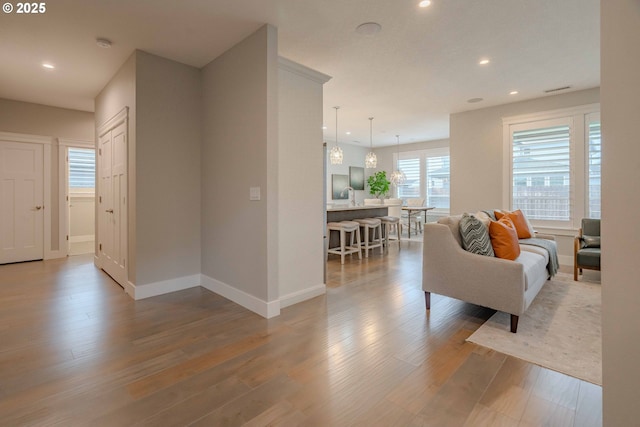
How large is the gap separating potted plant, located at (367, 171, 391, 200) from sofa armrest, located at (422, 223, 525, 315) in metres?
6.59

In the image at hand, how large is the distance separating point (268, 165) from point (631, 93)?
2371 millimetres

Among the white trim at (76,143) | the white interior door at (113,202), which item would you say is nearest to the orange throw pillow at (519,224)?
the white interior door at (113,202)

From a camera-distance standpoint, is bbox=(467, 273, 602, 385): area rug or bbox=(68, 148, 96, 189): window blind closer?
bbox=(467, 273, 602, 385): area rug

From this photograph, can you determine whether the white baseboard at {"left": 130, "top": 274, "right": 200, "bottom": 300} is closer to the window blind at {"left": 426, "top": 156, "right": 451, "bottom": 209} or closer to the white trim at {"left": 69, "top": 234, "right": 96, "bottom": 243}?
the white trim at {"left": 69, "top": 234, "right": 96, "bottom": 243}

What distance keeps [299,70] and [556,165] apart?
460cm

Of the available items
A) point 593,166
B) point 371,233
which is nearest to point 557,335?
point 593,166

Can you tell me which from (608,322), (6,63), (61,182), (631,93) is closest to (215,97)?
(6,63)

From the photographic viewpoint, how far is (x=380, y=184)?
947cm

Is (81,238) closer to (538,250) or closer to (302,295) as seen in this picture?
(302,295)

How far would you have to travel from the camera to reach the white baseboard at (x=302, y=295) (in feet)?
10.4

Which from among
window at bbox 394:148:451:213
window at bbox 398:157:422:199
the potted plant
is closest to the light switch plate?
the potted plant

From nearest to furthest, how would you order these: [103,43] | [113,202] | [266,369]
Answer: [266,369] < [103,43] < [113,202]

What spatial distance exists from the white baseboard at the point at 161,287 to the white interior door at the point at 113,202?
432 millimetres

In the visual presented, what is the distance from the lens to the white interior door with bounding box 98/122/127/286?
146 inches
